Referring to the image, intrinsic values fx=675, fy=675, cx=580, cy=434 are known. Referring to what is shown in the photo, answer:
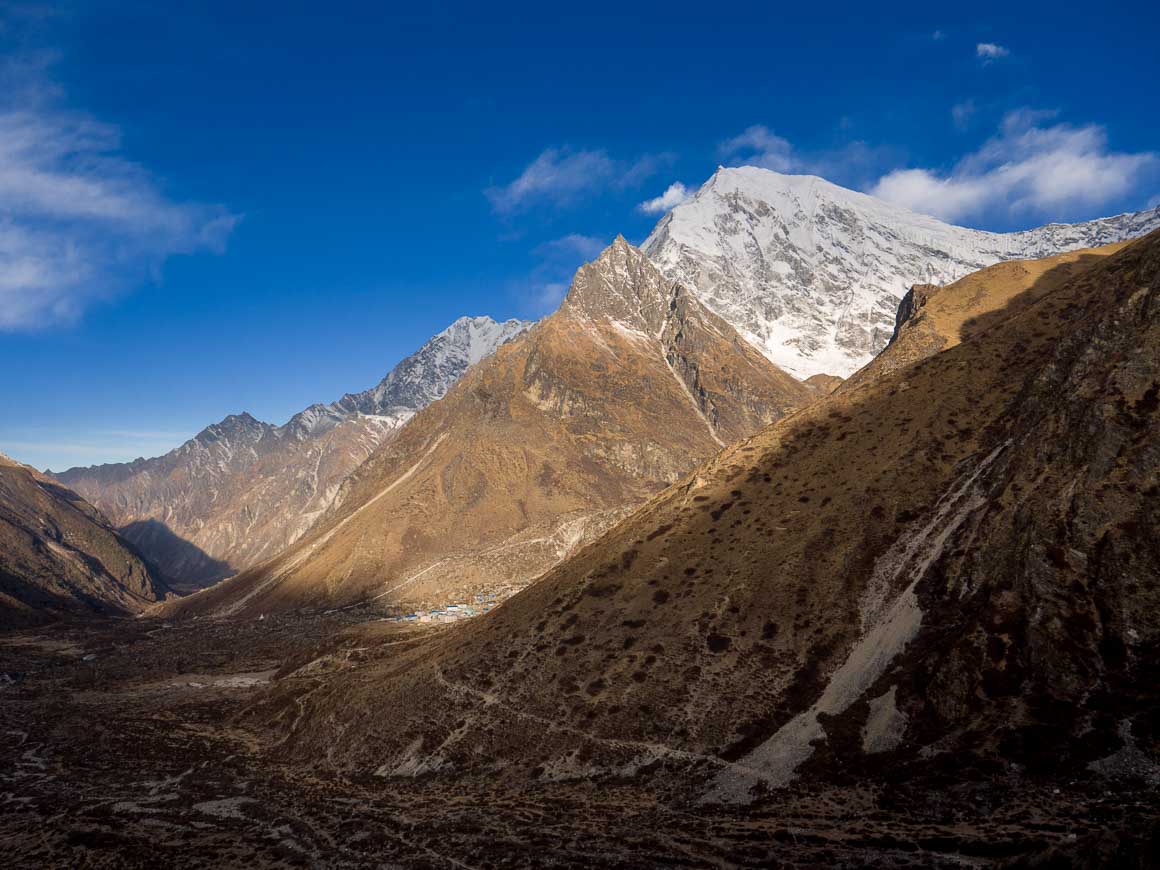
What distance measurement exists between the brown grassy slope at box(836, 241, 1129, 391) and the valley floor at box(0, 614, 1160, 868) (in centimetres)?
9599

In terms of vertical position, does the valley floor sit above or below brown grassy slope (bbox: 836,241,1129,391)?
below

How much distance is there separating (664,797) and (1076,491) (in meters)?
40.8

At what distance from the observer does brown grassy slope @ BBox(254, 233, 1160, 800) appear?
155 ft

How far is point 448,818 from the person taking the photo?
5253 centimetres

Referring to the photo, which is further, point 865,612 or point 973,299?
point 973,299

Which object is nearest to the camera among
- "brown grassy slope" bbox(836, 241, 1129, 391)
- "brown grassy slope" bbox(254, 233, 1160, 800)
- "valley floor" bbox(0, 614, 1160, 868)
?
"valley floor" bbox(0, 614, 1160, 868)

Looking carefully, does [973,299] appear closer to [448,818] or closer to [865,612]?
[865,612]

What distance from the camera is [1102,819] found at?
32.7m

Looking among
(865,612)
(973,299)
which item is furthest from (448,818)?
(973,299)

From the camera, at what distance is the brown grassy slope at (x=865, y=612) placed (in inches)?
1855

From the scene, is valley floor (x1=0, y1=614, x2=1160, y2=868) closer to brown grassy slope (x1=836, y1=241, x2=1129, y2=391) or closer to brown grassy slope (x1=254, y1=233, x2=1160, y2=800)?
brown grassy slope (x1=254, y1=233, x2=1160, y2=800)

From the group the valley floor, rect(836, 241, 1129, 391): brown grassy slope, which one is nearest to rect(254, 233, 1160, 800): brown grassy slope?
the valley floor

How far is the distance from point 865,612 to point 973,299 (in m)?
108

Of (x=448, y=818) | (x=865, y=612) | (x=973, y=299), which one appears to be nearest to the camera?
(x=448, y=818)
